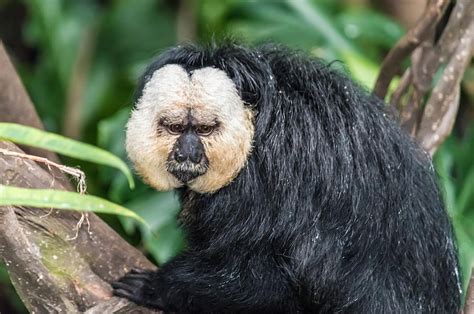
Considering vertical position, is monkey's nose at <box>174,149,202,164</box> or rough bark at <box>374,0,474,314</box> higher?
rough bark at <box>374,0,474,314</box>

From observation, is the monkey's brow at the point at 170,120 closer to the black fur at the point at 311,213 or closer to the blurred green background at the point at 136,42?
the black fur at the point at 311,213

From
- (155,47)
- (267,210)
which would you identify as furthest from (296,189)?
(155,47)

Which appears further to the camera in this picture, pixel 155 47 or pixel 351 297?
pixel 155 47

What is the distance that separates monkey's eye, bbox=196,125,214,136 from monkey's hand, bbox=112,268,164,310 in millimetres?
566

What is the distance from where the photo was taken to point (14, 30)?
6695 millimetres

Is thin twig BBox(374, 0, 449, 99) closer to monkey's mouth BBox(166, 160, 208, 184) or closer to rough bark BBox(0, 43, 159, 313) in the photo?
monkey's mouth BBox(166, 160, 208, 184)

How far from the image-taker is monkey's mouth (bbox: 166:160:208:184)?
2791 mm

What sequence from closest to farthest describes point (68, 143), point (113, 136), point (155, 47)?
point (68, 143) < point (113, 136) < point (155, 47)

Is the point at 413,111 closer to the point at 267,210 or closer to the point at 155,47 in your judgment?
the point at 267,210

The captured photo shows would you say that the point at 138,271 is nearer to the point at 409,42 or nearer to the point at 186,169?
the point at 186,169

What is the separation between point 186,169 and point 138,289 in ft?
1.48

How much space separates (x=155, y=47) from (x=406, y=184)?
10.2 feet

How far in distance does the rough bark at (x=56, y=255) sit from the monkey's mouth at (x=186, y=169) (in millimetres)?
368

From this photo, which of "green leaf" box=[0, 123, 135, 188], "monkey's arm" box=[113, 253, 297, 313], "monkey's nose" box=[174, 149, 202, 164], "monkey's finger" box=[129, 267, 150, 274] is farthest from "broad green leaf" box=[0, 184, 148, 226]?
"monkey's finger" box=[129, 267, 150, 274]
